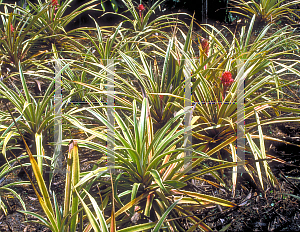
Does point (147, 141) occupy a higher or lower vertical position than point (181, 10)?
lower

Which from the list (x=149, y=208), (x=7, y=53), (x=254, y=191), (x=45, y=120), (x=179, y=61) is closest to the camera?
(x=149, y=208)

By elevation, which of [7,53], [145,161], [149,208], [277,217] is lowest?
[277,217]

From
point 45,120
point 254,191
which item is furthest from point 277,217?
point 45,120

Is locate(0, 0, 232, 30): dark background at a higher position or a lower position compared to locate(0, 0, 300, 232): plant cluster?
higher

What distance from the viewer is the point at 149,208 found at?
110cm

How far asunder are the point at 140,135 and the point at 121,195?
0.28 m

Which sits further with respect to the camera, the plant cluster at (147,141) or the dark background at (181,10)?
the dark background at (181,10)

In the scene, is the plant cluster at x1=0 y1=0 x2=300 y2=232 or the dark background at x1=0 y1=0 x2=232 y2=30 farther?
the dark background at x1=0 y1=0 x2=232 y2=30

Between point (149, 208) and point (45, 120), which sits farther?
point (45, 120)

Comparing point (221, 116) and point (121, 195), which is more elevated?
point (221, 116)

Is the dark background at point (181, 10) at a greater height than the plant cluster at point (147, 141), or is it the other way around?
the dark background at point (181, 10)

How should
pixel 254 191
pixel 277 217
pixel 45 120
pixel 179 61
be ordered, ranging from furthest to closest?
pixel 179 61 → pixel 45 120 → pixel 254 191 → pixel 277 217

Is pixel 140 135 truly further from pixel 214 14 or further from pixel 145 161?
A: pixel 214 14

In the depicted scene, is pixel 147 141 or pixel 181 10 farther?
pixel 181 10
